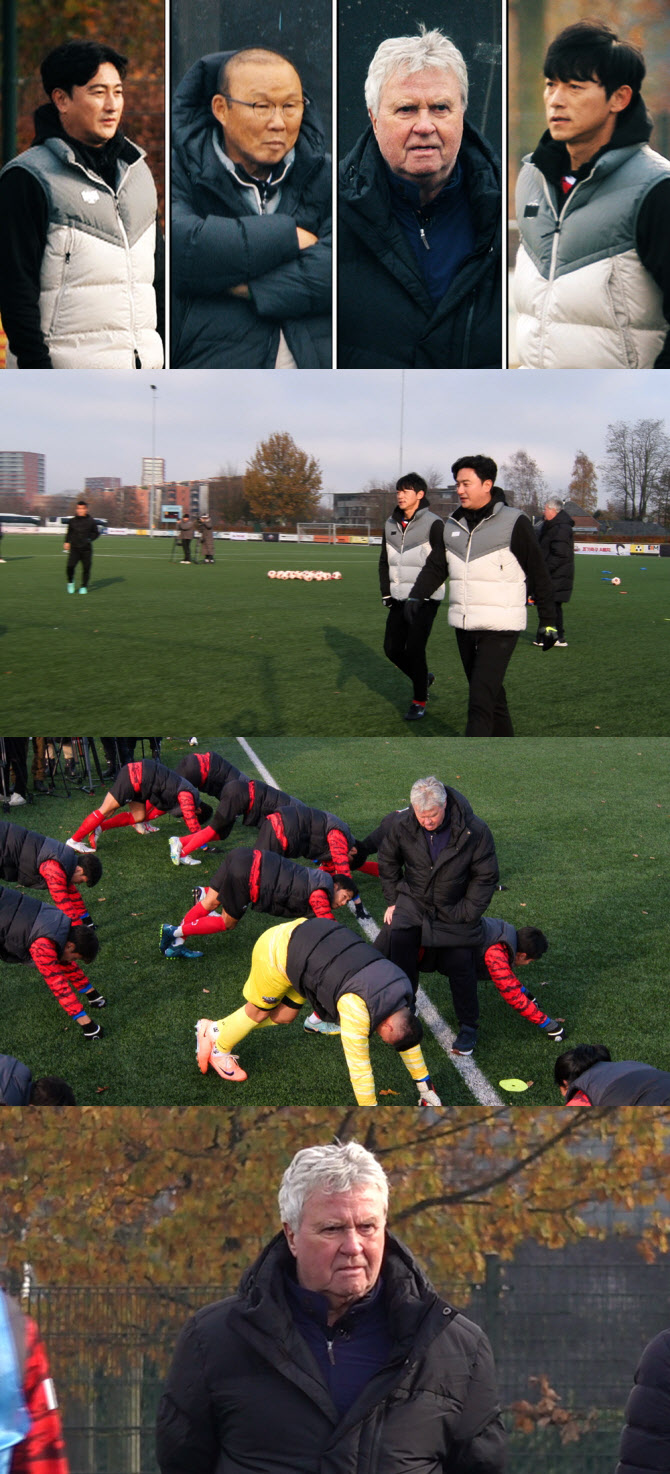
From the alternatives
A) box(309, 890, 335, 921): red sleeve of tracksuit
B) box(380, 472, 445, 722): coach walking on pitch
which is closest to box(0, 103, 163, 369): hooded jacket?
box(380, 472, 445, 722): coach walking on pitch

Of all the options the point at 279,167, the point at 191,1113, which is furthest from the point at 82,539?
the point at 191,1113

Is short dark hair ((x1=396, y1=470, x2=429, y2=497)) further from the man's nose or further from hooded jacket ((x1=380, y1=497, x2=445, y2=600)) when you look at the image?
the man's nose

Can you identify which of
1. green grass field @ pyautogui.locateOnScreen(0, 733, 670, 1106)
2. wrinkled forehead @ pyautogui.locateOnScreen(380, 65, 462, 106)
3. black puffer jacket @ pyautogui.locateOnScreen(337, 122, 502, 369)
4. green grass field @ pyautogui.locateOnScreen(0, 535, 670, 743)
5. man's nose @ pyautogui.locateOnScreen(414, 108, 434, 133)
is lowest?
green grass field @ pyautogui.locateOnScreen(0, 733, 670, 1106)

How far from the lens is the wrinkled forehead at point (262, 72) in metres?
9.27

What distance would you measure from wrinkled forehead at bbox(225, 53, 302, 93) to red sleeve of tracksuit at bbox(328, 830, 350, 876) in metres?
6.18

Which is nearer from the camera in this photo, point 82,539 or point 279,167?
point 279,167

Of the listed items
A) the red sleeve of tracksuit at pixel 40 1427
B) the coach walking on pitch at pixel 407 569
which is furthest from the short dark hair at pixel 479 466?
the red sleeve of tracksuit at pixel 40 1427

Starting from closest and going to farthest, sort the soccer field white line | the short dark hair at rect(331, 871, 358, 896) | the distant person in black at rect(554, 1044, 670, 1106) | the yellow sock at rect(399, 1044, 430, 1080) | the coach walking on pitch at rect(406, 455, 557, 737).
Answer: the distant person in black at rect(554, 1044, 670, 1106) → the yellow sock at rect(399, 1044, 430, 1080) → the soccer field white line → the short dark hair at rect(331, 871, 358, 896) → the coach walking on pitch at rect(406, 455, 557, 737)

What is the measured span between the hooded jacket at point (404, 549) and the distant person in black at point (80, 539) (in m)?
2.96

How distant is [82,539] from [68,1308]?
979 cm

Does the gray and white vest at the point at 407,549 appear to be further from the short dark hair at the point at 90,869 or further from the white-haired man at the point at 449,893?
the white-haired man at the point at 449,893

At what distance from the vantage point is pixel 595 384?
9.84 metres

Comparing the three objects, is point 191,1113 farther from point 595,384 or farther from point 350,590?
point 350,590

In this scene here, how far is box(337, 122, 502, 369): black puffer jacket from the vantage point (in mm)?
9562
